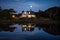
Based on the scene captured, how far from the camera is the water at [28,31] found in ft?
15.1

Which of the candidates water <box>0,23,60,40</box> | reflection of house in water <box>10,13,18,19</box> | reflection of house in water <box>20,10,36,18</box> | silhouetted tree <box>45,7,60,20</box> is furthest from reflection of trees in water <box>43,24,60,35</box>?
reflection of house in water <box>10,13,18,19</box>

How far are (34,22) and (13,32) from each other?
590 millimetres

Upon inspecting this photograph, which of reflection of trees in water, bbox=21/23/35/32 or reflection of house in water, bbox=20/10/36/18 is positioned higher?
reflection of house in water, bbox=20/10/36/18

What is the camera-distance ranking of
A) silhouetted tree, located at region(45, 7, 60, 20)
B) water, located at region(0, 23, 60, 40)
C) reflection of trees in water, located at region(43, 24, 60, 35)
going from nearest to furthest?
1. water, located at region(0, 23, 60, 40)
2. reflection of trees in water, located at region(43, 24, 60, 35)
3. silhouetted tree, located at region(45, 7, 60, 20)

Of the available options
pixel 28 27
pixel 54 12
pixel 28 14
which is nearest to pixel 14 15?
A: pixel 28 14

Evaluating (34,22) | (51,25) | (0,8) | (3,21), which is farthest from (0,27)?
(51,25)

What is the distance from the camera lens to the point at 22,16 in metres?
4.95

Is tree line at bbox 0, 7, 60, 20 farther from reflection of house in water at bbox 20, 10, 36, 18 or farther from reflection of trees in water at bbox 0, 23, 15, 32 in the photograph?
reflection of trees in water at bbox 0, 23, 15, 32

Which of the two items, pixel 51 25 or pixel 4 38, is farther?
pixel 51 25

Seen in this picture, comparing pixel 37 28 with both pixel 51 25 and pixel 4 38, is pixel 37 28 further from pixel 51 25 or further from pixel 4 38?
pixel 4 38

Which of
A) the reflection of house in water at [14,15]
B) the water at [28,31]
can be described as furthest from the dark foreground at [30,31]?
the reflection of house in water at [14,15]

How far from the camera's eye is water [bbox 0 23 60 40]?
181 inches

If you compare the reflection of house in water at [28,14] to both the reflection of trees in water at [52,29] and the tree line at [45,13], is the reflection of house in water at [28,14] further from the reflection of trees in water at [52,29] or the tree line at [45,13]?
the reflection of trees in water at [52,29]

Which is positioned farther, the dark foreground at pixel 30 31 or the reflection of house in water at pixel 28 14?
the reflection of house in water at pixel 28 14
